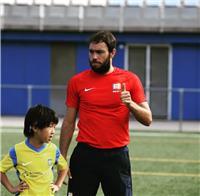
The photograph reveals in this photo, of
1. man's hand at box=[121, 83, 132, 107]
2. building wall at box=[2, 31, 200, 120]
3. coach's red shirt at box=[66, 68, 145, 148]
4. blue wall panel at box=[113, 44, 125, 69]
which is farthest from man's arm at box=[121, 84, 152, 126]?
blue wall panel at box=[113, 44, 125, 69]

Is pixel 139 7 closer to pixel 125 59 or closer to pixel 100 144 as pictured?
pixel 125 59


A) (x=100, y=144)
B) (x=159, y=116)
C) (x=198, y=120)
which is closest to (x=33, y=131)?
(x=100, y=144)

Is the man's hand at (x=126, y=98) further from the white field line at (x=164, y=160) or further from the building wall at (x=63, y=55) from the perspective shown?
the building wall at (x=63, y=55)

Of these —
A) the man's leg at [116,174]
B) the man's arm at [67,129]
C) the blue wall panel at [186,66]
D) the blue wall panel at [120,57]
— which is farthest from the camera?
the blue wall panel at [120,57]

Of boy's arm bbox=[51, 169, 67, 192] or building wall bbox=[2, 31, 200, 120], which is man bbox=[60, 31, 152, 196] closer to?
boy's arm bbox=[51, 169, 67, 192]

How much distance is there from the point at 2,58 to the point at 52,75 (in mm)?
2052

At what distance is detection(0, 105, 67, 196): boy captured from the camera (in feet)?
16.3

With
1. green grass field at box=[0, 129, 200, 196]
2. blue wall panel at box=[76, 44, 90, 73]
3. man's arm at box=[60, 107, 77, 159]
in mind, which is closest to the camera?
man's arm at box=[60, 107, 77, 159]

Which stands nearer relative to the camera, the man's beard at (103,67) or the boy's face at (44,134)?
the boy's face at (44,134)

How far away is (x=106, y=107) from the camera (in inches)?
213

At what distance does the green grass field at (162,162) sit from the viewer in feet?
30.5

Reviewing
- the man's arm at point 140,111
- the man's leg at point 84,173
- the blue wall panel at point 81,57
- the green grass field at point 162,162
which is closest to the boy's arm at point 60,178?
the man's leg at point 84,173

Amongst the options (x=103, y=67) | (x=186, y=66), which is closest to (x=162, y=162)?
(x=103, y=67)

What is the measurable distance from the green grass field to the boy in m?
3.68
